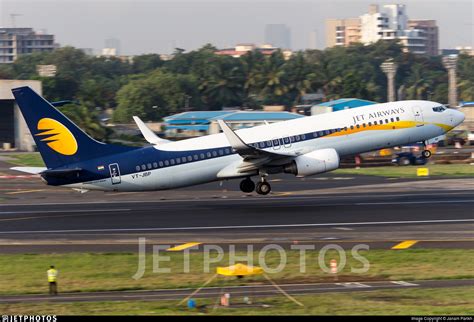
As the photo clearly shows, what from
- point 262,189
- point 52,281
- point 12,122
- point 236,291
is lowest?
point 236,291

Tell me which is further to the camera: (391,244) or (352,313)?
(391,244)

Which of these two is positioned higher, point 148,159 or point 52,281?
point 148,159

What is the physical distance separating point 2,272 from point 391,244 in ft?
50.7

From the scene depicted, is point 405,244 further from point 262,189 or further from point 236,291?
point 262,189

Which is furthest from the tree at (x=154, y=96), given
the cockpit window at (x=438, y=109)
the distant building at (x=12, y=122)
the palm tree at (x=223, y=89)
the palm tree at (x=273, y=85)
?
the cockpit window at (x=438, y=109)

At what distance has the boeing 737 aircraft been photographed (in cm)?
4434

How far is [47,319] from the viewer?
2184cm

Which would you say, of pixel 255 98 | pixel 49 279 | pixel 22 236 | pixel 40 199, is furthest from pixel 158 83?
pixel 49 279

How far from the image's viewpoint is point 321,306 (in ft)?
79.6

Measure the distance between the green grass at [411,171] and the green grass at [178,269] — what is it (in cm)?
3247

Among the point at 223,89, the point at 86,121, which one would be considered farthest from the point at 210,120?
the point at 223,89

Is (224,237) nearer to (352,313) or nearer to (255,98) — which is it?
(352,313)

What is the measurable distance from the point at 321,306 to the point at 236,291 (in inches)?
140

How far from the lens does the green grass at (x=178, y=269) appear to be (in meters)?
28.5
